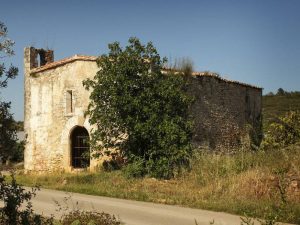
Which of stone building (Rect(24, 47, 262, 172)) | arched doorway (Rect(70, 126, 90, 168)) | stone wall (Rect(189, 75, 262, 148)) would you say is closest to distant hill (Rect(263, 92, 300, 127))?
stone wall (Rect(189, 75, 262, 148))

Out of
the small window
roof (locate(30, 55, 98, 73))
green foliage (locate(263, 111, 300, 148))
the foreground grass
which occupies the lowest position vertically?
the foreground grass

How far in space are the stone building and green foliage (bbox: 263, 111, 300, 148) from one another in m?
3.68

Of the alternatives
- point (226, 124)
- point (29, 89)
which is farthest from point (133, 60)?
point (29, 89)

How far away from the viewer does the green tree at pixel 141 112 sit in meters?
14.7

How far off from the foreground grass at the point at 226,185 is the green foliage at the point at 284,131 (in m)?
2.69

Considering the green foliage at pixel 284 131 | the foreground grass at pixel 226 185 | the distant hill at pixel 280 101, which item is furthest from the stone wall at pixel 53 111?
the distant hill at pixel 280 101

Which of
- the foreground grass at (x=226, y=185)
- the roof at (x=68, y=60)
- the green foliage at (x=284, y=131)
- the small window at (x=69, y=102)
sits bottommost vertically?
the foreground grass at (x=226, y=185)

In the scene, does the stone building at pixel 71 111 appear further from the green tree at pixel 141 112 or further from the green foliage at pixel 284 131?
the green foliage at pixel 284 131

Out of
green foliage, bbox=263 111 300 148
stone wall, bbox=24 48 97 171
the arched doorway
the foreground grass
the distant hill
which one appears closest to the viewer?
the foreground grass

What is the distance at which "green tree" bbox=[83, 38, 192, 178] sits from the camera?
1473 centimetres

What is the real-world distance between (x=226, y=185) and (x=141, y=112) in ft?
16.4

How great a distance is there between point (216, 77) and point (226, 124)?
7.96 ft

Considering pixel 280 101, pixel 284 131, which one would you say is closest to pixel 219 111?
pixel 284 131

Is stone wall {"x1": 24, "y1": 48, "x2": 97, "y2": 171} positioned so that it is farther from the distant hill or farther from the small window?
the distant hill
